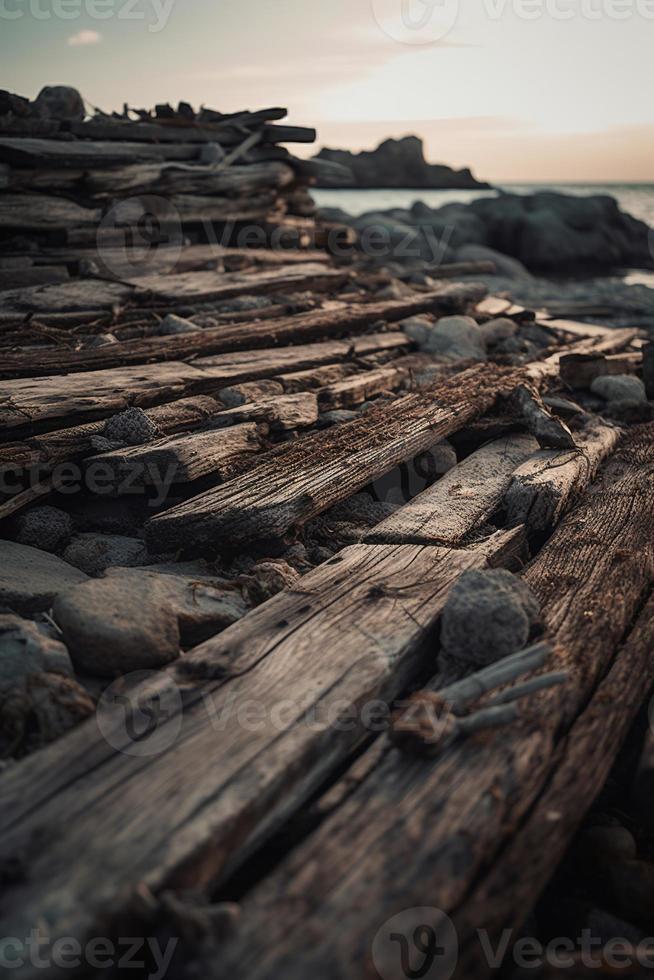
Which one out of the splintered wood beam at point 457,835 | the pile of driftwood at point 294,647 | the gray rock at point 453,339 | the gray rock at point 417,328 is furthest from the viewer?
the gray rock at point 417,328

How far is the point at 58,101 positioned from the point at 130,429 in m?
7.38

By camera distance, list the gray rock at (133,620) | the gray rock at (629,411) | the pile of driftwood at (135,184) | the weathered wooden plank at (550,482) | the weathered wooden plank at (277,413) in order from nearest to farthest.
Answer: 1. the gray rock at (133,620)
2. the weathered wooden plank at (550,482)
3. the weathered wooden plank at (277,413)
4. the gray rock at (629,411)
5. the pile of driftwood at (135,184)

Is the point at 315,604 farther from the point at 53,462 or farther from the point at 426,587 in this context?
the point at 53,462

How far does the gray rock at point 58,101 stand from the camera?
9688mm

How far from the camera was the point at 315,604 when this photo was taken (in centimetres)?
314

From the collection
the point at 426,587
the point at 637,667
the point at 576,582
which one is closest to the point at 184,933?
the point at 426,587

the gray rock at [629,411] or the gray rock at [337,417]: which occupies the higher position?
the gray rock at [337,417]

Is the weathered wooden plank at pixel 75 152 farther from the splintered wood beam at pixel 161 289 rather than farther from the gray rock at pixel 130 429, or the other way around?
the gray rock at pixel 130 429

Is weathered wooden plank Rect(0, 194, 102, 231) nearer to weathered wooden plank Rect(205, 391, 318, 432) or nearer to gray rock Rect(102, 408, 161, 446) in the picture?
weathered wooden plank Rect(205, 391, 318, 432)

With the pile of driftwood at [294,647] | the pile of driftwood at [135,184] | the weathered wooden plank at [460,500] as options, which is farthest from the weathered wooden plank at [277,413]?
the pile of driftwood at [135,184]

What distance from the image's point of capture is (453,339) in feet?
25.1

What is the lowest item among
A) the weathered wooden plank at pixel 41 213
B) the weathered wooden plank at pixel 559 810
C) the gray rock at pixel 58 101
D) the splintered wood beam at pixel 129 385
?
the weathered wooden plank at pixel 559 810

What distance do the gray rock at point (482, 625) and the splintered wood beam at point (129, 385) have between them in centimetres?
268

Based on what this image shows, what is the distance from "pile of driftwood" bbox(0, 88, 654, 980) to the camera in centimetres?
191
